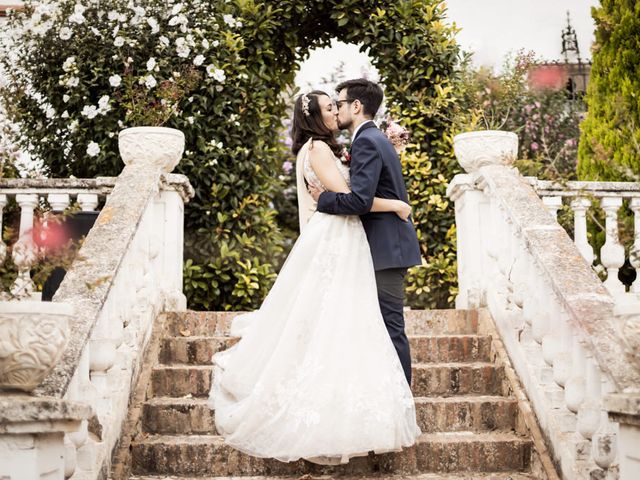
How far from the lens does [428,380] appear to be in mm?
4863

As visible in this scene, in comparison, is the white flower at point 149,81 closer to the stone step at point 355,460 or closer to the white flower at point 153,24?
the white flower at point 153,24

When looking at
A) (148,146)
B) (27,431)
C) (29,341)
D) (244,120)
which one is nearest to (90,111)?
(244,120)

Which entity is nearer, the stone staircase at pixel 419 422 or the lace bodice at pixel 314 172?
the stone staircase at pixel 419 422

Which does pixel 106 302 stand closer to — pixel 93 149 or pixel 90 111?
pixel 93 149

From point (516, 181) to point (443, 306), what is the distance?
2.66 m

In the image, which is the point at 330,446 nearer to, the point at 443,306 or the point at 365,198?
the point at 365,198

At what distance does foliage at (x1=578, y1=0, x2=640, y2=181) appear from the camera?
6.88 metres

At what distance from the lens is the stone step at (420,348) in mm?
5164

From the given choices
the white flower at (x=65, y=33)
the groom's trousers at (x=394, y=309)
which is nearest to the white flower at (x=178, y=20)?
the white flower at (x=65, y=33)

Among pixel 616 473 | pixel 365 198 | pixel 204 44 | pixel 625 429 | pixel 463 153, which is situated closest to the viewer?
pixel 625 429

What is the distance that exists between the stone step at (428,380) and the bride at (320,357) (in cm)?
53

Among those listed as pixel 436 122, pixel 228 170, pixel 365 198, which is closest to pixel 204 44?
pixel 228 170

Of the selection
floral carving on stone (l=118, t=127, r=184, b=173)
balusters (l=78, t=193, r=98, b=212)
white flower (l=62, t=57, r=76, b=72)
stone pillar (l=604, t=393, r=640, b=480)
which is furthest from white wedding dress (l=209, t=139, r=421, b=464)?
white flower (l=62, t=57, r=76, b=72)

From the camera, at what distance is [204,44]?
7.52m
